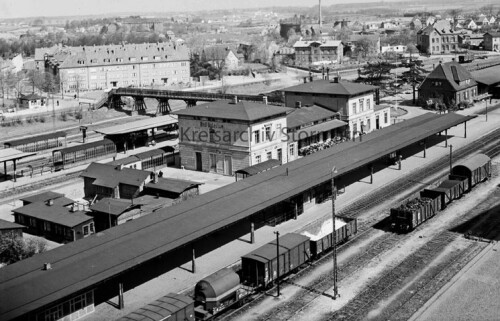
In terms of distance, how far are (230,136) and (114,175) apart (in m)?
12.5

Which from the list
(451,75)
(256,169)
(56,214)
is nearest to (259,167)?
(256,169)

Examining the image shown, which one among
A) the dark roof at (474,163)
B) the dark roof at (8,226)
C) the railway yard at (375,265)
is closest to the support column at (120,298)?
the railway yard at (375,265)

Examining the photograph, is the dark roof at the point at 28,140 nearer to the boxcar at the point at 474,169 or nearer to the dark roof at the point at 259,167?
the dark roof at the point at 259,167

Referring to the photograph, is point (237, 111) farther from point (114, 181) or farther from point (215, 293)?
point (215, 293)

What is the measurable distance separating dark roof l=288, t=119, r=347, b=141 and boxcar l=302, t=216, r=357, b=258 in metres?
24.1

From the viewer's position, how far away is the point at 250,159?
2292 inches

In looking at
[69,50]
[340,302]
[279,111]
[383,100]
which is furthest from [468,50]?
[340,302]

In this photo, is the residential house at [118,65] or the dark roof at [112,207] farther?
the residential house at [118,65]

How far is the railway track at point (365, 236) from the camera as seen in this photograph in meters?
31.3

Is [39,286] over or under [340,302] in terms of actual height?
over

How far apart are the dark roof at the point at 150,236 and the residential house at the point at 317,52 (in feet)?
419

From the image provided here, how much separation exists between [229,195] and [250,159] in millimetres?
15862

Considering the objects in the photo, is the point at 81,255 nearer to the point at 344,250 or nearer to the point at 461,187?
the point at 344,250

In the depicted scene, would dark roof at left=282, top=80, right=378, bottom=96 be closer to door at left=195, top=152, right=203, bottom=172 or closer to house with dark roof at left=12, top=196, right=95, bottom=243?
door at left=195, top=152, right=203, bottom=172
